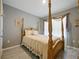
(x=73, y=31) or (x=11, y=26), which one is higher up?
(x=11, y=26)

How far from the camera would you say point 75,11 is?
5.38 meters

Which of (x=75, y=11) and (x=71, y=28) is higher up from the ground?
(x=75, y=11)

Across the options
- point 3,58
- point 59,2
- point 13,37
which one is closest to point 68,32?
point 59,2

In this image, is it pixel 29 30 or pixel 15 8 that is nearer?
pixel 15 8

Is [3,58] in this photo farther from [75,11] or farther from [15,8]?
[75,11]

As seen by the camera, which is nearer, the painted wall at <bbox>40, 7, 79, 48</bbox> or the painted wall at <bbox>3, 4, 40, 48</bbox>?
the painted wall at <bbox>40, 7, 79, 48</bbox>

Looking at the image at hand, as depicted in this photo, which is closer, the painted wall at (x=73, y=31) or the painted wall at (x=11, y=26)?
the painted wall at (x=73, y=31)

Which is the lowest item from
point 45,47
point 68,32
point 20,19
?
point 45,47

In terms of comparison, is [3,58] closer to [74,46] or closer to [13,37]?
[13,37]

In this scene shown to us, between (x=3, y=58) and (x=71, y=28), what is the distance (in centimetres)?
380

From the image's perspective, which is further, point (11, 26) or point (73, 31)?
point (11, 26)

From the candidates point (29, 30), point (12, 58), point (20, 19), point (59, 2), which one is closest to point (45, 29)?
point (29, 30)

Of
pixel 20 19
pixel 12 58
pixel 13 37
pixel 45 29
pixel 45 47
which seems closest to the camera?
pixel 45 47

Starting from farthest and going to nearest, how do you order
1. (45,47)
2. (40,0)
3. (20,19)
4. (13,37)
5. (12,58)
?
(20,19) < (13,37) < (40,0) < (12,58) < (45,47)
